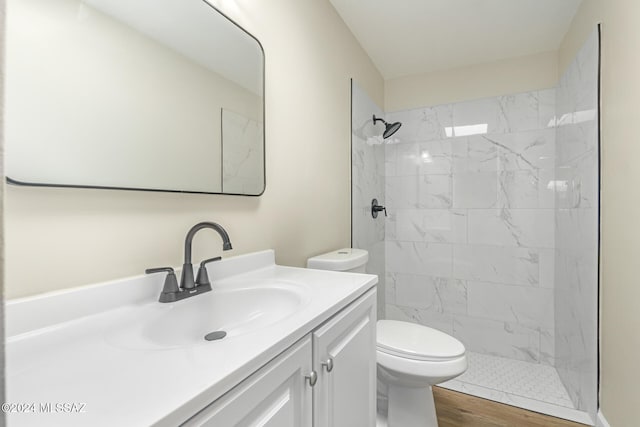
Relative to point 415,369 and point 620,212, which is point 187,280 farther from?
point 620,212

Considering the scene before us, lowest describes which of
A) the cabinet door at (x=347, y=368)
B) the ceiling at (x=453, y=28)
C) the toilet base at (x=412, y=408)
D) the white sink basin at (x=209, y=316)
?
the toilet base at (x=412, y=408)

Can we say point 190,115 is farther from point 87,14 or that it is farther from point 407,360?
point 407,360

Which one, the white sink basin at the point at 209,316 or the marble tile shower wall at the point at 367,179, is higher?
the marble tile shower wall at the point at 367,179

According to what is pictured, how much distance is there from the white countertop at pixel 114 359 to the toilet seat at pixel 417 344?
77cm

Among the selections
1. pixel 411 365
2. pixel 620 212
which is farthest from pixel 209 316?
pixel 620 212

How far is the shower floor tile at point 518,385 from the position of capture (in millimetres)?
1792

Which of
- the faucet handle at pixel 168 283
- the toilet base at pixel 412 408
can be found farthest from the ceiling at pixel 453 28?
the toilet base at pixel 412 408

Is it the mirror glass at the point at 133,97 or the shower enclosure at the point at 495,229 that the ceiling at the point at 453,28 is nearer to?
the shower enclosure at the point at 495,229

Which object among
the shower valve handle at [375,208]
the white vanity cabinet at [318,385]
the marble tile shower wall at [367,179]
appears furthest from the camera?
the shower valve handle at [375,208]

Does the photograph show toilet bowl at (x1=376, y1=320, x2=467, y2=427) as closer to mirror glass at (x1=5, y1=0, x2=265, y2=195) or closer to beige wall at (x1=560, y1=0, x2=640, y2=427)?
beige wall at (x1=560, y1=0, x2=640, y2=427)


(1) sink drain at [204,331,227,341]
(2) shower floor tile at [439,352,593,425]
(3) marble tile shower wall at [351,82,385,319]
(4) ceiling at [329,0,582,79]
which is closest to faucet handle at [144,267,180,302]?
(1) sink drain at [204,331,227,341]

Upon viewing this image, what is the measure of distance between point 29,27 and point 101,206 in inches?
15.7

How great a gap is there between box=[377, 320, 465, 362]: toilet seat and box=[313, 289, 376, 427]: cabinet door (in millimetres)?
378

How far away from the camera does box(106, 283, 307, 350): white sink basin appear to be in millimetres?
682
